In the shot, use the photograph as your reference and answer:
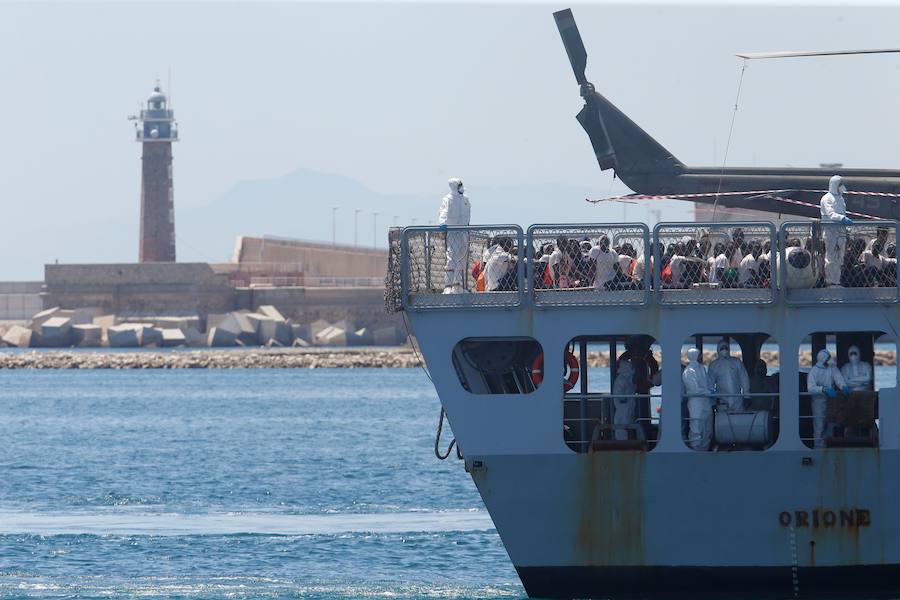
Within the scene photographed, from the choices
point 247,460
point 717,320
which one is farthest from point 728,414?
point 247,460

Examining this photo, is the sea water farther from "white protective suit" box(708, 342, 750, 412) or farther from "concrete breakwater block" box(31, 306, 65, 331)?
"concrete breakwater block" box(31, 306, 65, 331)

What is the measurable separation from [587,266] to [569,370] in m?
1.46

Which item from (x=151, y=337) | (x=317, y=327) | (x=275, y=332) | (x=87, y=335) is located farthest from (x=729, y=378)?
(x=87, y=335)

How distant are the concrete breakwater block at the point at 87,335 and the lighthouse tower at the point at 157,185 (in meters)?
7.41

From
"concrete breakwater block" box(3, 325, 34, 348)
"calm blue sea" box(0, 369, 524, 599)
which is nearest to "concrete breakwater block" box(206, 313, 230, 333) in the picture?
"concrete breakwater block" box(3, 325, 34, 348)

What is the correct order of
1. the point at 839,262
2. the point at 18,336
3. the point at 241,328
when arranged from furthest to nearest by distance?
the point at 18,336
the point at 241,328
the point at 839,262

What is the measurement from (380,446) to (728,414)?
3241 centimetres

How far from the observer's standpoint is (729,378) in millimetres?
18641

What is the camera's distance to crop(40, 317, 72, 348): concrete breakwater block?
14162cm

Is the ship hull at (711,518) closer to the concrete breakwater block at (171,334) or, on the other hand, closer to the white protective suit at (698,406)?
the white protective suit at (698,406)

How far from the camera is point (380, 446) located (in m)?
50.2

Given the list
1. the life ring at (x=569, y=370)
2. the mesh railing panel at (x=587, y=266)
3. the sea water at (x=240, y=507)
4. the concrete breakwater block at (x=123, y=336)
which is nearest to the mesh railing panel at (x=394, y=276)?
the mesh railing panel at (x=587, y=266)

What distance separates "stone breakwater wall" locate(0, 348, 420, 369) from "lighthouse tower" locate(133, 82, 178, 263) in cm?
2061

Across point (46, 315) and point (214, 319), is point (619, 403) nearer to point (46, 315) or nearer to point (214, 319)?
point (214, 319)
